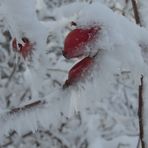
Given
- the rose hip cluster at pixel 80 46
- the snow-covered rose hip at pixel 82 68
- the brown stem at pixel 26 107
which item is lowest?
the brown stem at pixel 26 107

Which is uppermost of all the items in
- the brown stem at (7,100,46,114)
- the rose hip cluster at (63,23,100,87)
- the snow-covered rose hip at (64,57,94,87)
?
the rose hip cluster at (63,23,100,87)

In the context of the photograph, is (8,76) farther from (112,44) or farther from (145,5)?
(112,44)

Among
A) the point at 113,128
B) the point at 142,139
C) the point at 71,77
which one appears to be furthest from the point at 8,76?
the point at 71,77

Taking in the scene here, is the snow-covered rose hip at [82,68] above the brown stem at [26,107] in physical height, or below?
above

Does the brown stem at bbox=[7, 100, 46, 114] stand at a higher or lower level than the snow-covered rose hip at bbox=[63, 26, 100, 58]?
lower

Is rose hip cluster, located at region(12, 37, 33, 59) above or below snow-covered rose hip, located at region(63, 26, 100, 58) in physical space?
below

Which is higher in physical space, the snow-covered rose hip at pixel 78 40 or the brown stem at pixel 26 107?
the snow-covered rose hip at pixel 78 40
